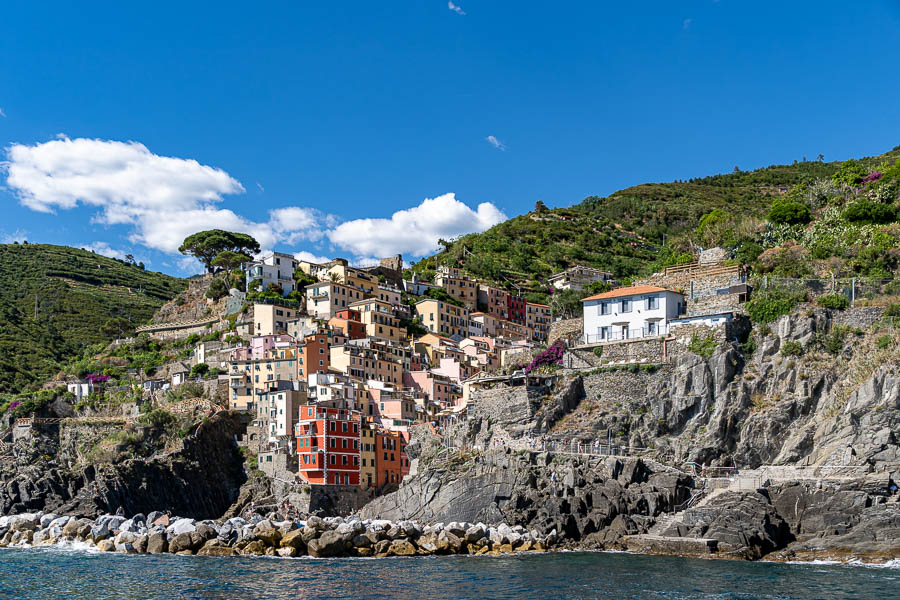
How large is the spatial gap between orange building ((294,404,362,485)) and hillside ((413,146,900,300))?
48.3 meters

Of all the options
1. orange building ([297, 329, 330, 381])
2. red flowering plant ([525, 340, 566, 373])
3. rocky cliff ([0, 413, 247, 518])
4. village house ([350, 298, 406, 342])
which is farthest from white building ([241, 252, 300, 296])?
red flowering plant ([525, 340, 566, 373])

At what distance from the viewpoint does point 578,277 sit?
119500mm

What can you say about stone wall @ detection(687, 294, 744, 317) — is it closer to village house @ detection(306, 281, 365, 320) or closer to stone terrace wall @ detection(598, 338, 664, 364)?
stone terrace wall @ detection(598, 338, 664, 364)

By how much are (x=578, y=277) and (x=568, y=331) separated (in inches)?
1910

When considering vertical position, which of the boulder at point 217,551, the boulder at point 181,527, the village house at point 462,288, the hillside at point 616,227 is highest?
the hillside at point 616,227

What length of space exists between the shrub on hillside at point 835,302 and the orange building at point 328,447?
35242 millimetres

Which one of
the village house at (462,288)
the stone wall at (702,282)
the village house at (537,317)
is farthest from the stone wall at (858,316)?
the village house at (537,317)

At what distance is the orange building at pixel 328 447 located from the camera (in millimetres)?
72000

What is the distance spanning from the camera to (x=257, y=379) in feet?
280

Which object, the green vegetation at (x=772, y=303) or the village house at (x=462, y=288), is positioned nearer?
the green vegetation at (x=772, y=303)

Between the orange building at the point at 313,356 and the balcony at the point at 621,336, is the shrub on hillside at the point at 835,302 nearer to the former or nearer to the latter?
the balcony at the point at 621,336

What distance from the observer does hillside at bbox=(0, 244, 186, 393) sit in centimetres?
11588

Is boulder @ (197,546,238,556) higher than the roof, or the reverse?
the roof

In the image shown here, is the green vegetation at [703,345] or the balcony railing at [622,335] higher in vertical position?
the balcony railing at [622,335]
